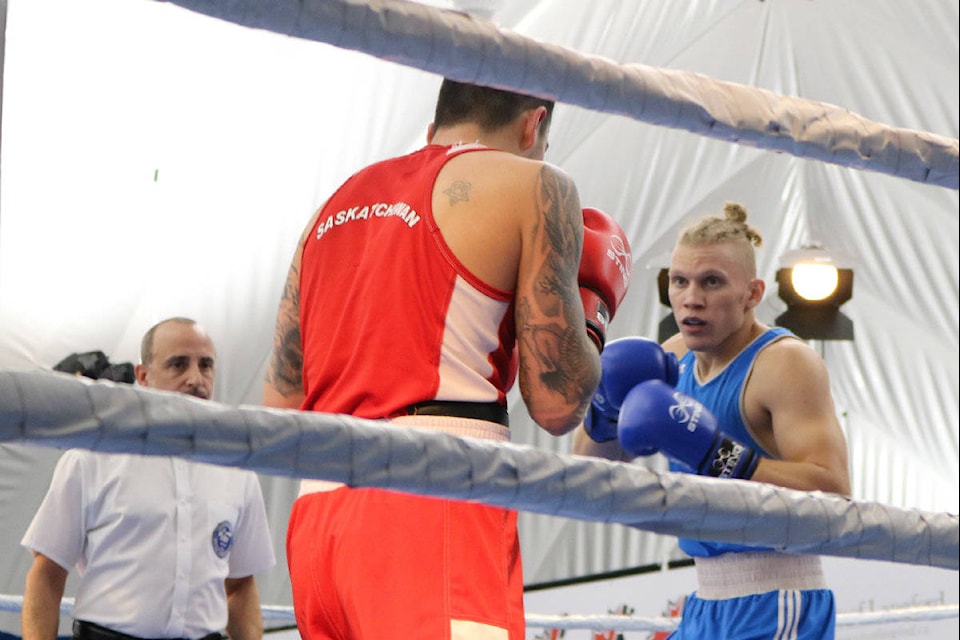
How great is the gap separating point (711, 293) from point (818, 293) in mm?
3520

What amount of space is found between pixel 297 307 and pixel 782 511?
0.69m

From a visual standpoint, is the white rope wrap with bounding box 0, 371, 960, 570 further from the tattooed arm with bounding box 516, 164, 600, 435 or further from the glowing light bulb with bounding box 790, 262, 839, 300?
the glowing light bulb with bounding box 790, 262, 839, 300

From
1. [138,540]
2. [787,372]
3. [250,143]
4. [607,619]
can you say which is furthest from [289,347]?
[250,143]

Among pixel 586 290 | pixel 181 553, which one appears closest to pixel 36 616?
pixel 181 553

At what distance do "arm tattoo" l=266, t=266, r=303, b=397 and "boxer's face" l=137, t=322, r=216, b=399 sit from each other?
3.25 ft

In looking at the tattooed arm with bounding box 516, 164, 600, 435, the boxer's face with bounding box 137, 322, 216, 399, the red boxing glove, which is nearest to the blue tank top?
the red boxing glove

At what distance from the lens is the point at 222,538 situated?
2.42 metres

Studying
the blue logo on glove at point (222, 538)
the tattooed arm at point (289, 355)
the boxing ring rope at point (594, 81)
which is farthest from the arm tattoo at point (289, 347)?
the blue logo on glove at point (222, 538)

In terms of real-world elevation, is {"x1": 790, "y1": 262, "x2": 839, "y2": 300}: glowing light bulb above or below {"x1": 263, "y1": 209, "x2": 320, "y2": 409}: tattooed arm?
above

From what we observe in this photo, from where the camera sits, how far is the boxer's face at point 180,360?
246cm

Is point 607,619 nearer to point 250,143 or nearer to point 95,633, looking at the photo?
point 95,633

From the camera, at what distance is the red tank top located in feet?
4.25

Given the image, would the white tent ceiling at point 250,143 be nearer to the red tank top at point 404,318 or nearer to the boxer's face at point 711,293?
the boxer's face at point 711,293

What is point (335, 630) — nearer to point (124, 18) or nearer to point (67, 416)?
point (67, 416)
